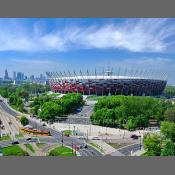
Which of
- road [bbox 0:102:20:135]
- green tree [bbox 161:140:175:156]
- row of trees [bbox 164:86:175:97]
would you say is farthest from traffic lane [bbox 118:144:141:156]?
row of trees [bbox 164:86:175:97]

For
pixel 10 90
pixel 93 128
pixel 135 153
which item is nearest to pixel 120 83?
pixel 10 90

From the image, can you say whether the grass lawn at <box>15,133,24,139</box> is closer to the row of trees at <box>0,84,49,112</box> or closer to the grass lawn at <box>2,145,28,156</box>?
the grass lawn at <box>2,145,28,156</box>

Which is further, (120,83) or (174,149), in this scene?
(120,83)

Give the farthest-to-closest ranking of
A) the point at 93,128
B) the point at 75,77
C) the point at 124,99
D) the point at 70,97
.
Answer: the point at 75,77
the point at 70,97
the point at 124,99
the point at 93,128

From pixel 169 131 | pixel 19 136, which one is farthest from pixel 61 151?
pixel 169 131

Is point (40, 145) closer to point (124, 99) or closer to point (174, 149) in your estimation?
point (174, 149)
